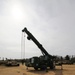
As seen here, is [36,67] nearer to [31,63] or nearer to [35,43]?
[31,63]

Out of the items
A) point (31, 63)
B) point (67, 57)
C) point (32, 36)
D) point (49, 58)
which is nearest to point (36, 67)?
point (31, 63)

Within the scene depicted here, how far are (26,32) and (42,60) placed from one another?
617 centimetres

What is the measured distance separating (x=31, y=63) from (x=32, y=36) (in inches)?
209

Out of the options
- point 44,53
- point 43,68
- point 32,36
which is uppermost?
point 32,36

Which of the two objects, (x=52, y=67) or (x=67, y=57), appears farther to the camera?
(x=67, y=57)

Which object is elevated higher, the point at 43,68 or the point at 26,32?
the point at 26,32

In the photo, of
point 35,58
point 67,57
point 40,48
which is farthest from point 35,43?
point 67,57

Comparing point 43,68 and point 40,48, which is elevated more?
point 40,48

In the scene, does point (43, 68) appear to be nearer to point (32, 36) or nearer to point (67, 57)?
point (32, 36)

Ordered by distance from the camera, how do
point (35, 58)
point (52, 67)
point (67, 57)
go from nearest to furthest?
point (35, 58)
point (52, 67)
point (67, 57)

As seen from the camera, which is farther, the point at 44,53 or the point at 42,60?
the point at 44,53

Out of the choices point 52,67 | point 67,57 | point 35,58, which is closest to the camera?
point 35,58

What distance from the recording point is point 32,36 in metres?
36.2

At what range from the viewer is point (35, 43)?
36.8 meters
